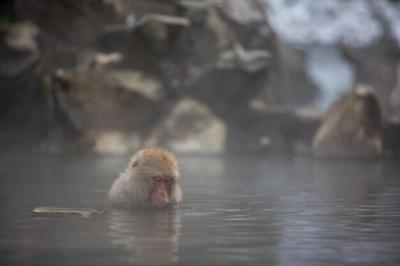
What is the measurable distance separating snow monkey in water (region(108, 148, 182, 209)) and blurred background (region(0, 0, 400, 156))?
1275 cm

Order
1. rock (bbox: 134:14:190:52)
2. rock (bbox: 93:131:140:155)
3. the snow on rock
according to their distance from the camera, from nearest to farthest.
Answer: rock (bbox: 93:131:140:155)
rock (bbox: 134:14:190:52)
the snow on rock

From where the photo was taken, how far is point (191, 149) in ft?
74.0

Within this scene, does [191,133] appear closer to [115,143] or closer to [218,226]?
[115,143]

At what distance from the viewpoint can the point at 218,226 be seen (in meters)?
6.26

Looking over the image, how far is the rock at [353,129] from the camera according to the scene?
1980 centimetres

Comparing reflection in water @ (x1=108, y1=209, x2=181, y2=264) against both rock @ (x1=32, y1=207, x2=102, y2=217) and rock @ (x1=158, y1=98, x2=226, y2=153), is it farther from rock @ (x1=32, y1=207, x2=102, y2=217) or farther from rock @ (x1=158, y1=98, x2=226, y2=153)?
rock @ (x1=158, y1=98, x2=226, y2=153)

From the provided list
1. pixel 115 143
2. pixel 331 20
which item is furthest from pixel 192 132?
pixel 331 20

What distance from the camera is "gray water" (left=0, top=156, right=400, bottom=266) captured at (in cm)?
473

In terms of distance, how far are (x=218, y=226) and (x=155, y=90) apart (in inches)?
637

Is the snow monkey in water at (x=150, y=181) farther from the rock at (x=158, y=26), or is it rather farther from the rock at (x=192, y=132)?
the rock at (x=192, y=132)

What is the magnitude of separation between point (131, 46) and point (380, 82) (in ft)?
32.2

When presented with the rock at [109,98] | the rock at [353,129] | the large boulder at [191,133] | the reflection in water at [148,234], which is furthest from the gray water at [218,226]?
the large boulder at [191,133]

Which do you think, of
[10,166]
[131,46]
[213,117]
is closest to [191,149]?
[213,117]

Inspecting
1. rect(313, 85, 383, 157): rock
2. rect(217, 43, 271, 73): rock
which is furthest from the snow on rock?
rect(313, 85, 383, 157): rock
